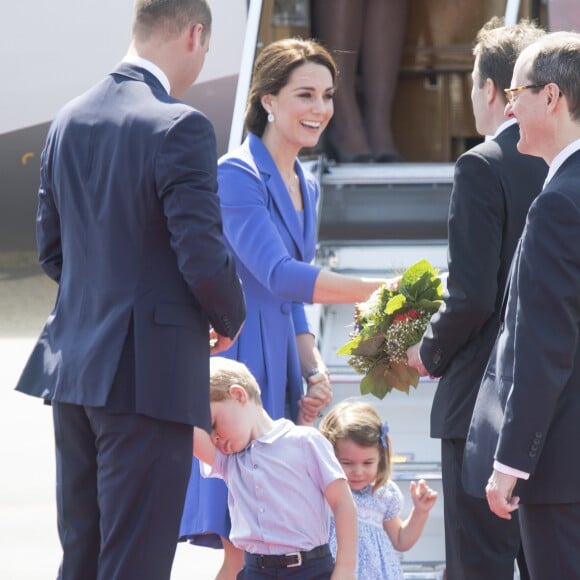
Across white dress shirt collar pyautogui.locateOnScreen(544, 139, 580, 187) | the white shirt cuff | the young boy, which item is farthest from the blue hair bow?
white dress shirt collar pyautogui.locateOnScreen(544, 139, 580, 187)

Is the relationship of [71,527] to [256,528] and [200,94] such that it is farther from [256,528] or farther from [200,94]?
[200,94]

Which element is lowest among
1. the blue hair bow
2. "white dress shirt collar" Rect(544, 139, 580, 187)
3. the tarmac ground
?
the tarmac ground

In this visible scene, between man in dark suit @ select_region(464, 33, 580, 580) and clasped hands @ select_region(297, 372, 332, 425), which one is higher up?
man in dark suit @ select_region(464, 33, 580, 580)

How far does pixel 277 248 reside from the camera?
10.9 feet

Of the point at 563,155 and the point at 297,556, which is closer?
the point at 563,155

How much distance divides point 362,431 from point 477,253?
76 centimetres

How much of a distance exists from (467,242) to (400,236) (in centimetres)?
294

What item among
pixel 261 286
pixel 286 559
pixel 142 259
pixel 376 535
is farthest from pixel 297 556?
pixel 142 259

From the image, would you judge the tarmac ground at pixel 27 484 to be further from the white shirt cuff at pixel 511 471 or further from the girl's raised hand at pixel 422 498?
the white shirt cuff at pixel 511 471

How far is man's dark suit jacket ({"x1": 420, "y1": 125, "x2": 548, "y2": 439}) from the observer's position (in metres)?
2.81

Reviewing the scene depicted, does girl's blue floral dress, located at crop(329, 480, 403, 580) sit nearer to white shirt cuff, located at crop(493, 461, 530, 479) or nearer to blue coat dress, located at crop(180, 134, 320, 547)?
blue coat dress, located at crop(180, 134, 320, 547)

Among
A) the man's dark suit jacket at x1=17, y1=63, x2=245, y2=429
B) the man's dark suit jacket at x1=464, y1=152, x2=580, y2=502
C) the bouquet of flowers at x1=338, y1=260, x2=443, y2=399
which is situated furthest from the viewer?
the bouquet of flowers at x1=338, y1=260, x2=443, y2=399

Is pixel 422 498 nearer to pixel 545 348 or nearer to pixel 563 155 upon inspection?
pixel 545 348

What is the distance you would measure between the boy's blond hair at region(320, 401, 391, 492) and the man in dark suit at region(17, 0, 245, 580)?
79cm
